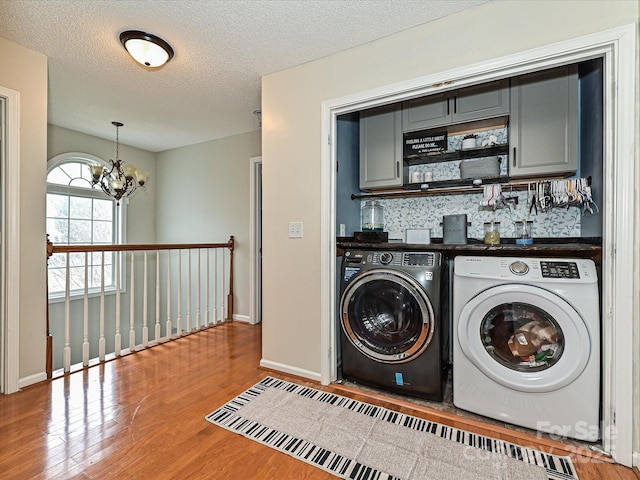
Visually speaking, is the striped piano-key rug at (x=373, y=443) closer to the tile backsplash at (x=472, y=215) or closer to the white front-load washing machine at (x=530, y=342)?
the white front-load washing machine at (x=530, y=342)

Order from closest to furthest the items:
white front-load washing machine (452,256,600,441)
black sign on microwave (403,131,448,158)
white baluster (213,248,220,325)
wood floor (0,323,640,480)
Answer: wood floor (0,323,640,480) → white front-load washing machine (452,256,600,441) → black sign on microwave (403,131,448,158) → white baluster (213,248,220,325)

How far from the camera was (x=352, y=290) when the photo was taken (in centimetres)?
218

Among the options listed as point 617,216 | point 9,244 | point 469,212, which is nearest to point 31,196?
point 9,244

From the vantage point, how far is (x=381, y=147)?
8.52 feet

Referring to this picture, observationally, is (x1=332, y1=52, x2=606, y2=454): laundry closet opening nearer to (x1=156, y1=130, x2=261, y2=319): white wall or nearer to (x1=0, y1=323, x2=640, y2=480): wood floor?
(x1=0, y1=323, x2=640, y2=480): wood floor

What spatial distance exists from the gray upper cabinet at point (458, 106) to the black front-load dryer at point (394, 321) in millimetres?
1062

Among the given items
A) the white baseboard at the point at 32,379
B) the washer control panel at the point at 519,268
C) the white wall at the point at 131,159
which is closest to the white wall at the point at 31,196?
the white baseboard at the point at 32,379

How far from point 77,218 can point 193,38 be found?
131 inches

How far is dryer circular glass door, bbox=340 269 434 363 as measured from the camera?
77.4 inches

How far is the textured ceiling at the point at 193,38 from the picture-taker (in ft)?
5.96

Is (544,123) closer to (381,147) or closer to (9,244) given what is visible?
(381,147)

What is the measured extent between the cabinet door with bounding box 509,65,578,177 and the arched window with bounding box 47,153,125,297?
4710 mm

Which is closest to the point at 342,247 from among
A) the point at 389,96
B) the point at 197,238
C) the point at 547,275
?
the point at 389,96

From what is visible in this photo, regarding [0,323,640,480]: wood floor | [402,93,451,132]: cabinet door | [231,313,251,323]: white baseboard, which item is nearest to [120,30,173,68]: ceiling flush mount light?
[402,93,451,132]: cabinet door
